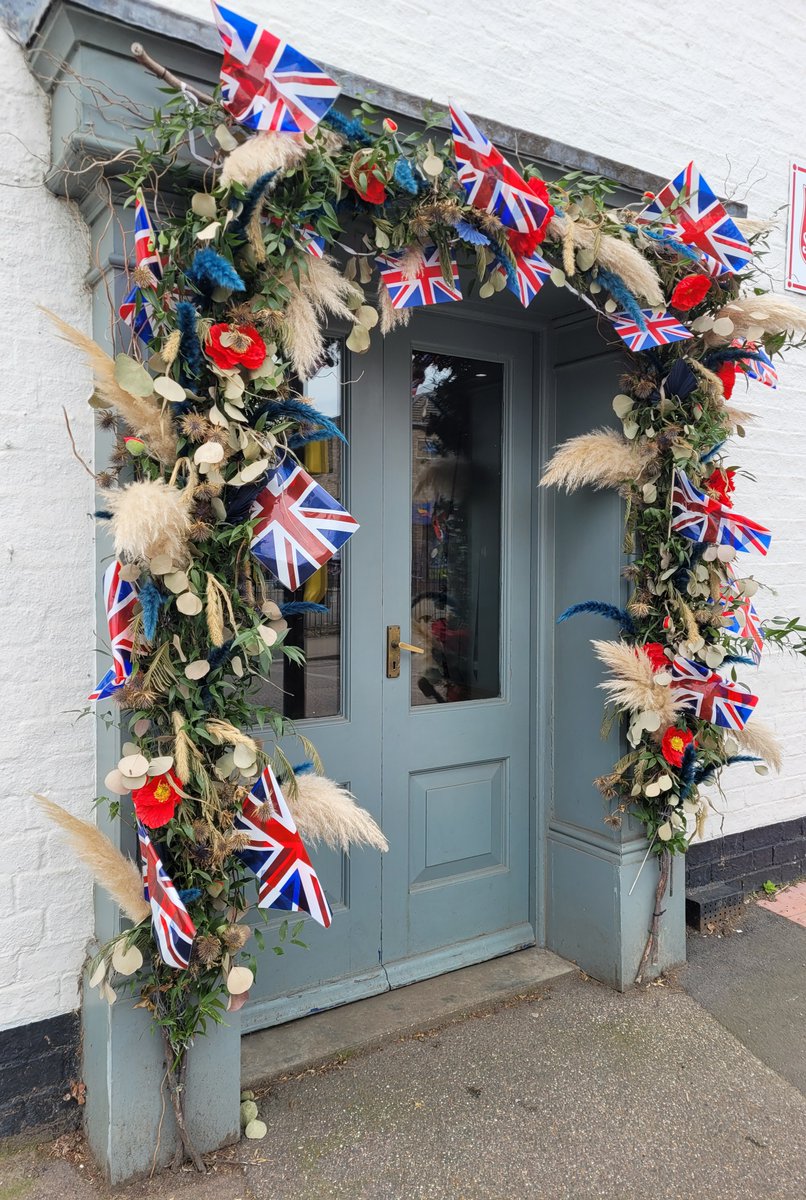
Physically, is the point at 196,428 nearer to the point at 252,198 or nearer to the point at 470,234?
the point at 252,198

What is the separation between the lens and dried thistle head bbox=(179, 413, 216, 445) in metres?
1.91

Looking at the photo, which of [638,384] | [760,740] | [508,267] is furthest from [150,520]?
[760,740]

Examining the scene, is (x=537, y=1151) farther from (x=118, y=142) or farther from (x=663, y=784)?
(x=118, y=142)

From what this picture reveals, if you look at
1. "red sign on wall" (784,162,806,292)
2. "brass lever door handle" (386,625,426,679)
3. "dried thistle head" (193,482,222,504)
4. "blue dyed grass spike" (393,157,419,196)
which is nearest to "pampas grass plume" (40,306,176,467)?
"dried thistle head" (193,482,222,504)

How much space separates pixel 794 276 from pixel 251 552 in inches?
134

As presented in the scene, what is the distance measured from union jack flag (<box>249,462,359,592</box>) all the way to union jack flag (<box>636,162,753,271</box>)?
5.03 ft

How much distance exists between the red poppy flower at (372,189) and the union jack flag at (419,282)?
0.18 metres

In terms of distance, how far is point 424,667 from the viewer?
10.4ft

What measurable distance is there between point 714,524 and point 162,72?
6.84 ft

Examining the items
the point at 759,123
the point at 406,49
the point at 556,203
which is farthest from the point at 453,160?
the point at 759,123

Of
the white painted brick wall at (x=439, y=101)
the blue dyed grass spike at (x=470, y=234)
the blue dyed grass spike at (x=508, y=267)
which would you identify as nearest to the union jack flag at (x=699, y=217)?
the blue dyed grass spike at (x=508, y=267)

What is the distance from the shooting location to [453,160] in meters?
2.19

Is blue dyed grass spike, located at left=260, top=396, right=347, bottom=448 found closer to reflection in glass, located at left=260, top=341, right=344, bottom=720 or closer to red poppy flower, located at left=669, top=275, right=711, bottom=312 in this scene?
reflection in glass, located at left=260, top=341, right=344, bottom=720

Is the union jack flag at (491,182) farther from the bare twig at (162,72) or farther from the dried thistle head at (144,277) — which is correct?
the dried thistle head at (144,277)
